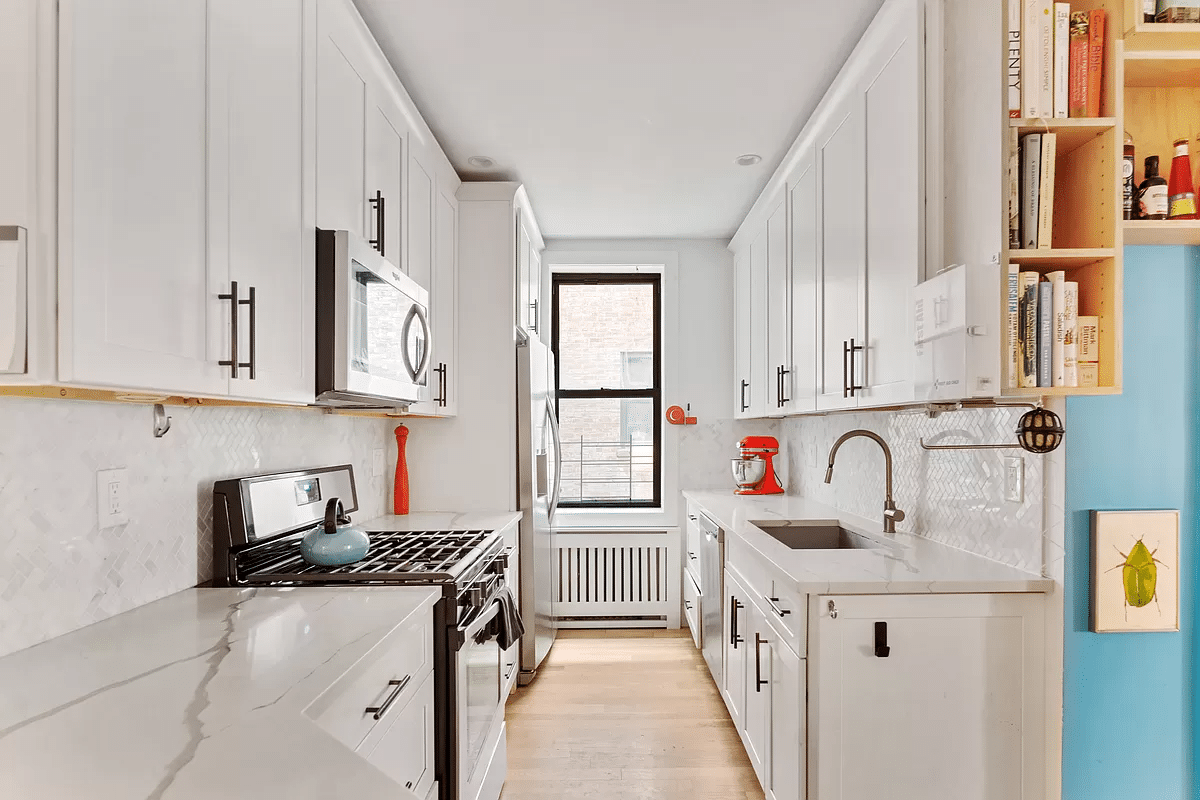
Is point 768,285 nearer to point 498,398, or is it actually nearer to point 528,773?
point 498,398

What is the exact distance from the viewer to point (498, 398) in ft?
11.3

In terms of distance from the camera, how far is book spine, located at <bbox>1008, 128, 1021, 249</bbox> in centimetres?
161

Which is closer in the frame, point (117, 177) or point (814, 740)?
point (117, 177)

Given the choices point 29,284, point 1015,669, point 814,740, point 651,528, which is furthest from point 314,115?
point 651,528

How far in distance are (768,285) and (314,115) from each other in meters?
2.48

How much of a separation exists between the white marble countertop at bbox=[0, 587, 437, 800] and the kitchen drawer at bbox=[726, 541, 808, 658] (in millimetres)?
983

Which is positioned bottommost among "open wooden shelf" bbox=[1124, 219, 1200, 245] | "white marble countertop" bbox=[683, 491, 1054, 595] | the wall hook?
"white marble countertop" bbox=[683, 491, 1054, 595]

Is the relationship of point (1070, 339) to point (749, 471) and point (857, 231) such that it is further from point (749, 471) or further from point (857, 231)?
point (749, 471)

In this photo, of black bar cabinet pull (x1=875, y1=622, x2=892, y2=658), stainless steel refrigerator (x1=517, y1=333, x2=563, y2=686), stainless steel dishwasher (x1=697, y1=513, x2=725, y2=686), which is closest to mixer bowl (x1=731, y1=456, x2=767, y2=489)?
stainless steel dishwasher (x1=697, y1=513, x2=725, y2=686)

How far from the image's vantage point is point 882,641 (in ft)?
5.96

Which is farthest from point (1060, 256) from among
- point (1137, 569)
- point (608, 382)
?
point (608, 382)

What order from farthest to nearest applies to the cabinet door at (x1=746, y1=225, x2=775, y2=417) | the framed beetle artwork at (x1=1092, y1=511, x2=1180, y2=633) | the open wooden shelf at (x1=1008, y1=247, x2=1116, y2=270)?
the cabinet door at (x1=746, y1=225, x2=775, y2=417), the framed beetle artwork at (x1=1092, y1=511, x2=1180, y2=633), the open wooden shelf at (x1=1008, y1=247, x2=1116, y2=270)

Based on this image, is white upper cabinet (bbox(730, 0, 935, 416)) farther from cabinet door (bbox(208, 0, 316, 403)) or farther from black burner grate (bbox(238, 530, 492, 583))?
cabinet door (bbox(208, 0, 316, 403))

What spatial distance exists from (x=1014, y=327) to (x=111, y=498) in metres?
1.98
